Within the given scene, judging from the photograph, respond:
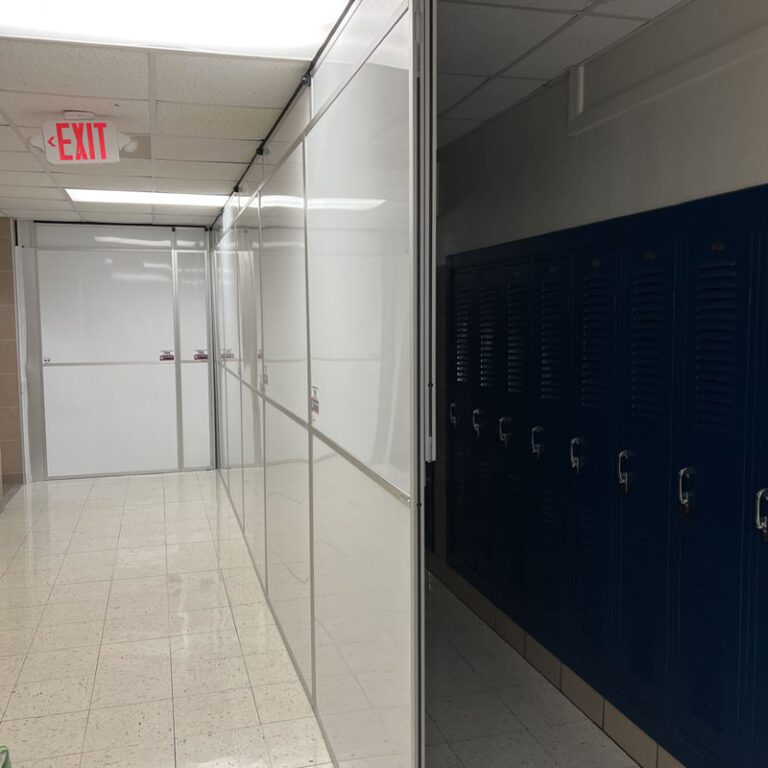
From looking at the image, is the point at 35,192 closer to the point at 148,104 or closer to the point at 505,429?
the point at 148,104

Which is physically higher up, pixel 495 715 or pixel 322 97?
pixel 322 97

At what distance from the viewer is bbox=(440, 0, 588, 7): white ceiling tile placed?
2.66 metres

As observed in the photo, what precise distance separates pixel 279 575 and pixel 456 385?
58.2 inches

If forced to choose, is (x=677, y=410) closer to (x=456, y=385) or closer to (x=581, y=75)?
(x=581, y=75)

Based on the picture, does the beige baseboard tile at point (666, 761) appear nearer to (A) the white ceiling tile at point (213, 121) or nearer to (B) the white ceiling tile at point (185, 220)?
(A) the white ceiling tile at point (213, 121)

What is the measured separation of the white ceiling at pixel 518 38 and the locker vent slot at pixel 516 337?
3.14ft

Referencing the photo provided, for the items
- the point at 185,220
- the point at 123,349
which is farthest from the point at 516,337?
the point at 123,349

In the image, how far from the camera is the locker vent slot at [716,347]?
2.34 meters

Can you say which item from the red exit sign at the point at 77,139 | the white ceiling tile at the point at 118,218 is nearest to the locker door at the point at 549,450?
the red exit sign at the point at 77,139

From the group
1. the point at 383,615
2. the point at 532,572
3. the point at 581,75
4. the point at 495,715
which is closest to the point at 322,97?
the point at 581,75

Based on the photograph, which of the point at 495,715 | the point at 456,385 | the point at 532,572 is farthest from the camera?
the point at 456,385

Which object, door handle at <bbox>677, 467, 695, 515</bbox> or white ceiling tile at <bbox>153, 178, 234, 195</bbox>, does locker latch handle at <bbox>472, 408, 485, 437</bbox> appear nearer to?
door handle at <bbox>677, 467, 695, 515</bbox>

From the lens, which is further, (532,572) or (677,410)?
(532,572)

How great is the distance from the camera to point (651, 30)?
283cm
